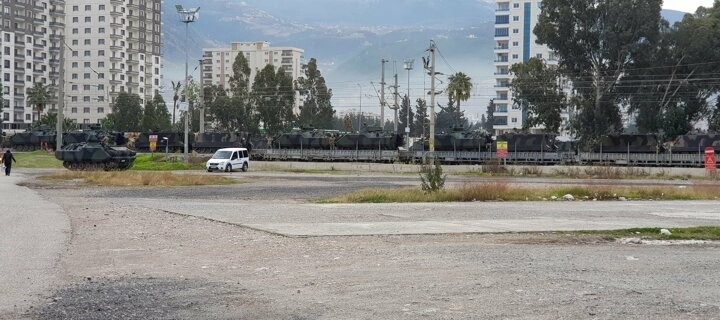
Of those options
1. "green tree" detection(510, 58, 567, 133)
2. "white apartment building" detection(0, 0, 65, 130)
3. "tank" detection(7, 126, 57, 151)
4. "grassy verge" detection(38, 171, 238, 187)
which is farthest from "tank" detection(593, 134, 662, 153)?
"white apartment building" detection(0, 0, 65, 130)

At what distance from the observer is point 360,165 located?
5988cm

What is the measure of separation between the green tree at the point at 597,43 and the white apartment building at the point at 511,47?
70017 millimetres

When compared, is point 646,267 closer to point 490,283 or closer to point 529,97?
point 490,283

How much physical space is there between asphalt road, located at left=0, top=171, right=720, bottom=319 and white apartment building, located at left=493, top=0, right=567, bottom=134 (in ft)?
429

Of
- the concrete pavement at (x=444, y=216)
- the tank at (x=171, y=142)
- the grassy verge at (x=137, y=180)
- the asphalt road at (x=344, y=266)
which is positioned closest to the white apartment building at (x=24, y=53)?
the tank at (x=171, y=142)

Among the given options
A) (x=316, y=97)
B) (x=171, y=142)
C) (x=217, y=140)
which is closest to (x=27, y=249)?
(x=217, y=140)

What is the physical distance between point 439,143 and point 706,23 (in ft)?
97.5

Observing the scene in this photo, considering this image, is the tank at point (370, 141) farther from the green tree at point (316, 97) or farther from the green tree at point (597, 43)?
the green tree at point (316, 97)

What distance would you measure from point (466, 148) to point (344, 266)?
5521 cm

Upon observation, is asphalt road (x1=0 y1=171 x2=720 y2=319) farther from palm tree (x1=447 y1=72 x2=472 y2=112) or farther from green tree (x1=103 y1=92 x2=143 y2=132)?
green tree (x1=103 y1=92 x2=143 y2=132)

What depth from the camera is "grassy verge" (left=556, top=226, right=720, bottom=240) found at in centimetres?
1595

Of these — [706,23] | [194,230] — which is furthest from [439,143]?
[194,230]

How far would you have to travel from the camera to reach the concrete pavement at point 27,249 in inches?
372

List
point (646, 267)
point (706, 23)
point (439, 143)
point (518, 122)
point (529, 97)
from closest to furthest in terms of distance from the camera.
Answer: point (646, 267), point (439, 143), point (706, 23), point (529, 97), point (518, 122)
